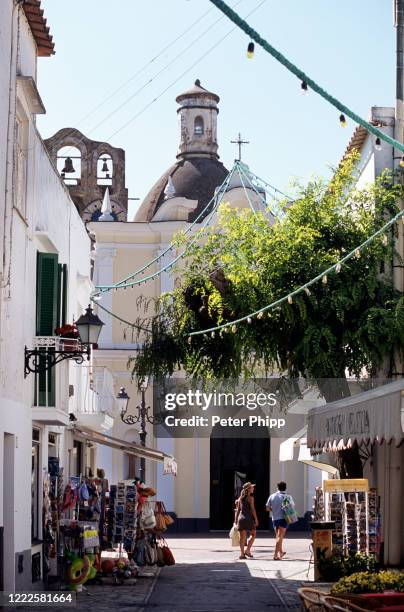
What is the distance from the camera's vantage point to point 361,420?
53.3ft

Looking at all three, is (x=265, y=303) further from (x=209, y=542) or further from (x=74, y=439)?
(x=209, y=542)

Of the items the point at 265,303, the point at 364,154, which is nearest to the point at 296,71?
the point at 265,303

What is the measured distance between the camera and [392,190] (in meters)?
25.3

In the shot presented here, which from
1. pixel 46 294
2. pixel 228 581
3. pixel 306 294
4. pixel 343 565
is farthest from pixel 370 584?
pixel 306 294

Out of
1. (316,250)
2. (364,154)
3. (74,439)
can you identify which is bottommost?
(74,439)

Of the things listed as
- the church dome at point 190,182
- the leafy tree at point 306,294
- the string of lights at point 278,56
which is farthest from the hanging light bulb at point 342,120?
the church dome at point 190,182

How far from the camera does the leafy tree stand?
24.3m

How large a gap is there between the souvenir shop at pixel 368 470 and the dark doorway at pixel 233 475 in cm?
1462

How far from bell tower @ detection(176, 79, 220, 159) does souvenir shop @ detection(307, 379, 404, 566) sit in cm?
2942

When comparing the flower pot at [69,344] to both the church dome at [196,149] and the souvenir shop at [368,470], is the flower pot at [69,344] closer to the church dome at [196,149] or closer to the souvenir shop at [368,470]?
the souvenir shop at [368,470]

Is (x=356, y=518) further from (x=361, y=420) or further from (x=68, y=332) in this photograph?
(x=68, y=332)

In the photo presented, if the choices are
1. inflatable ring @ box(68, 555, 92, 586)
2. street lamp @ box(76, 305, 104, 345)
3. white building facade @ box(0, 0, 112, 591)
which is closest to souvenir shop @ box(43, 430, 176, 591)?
inflatable ring @ box(68, 555, 92, 586)

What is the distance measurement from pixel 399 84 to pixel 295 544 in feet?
47.3

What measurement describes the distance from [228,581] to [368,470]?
5872mm
